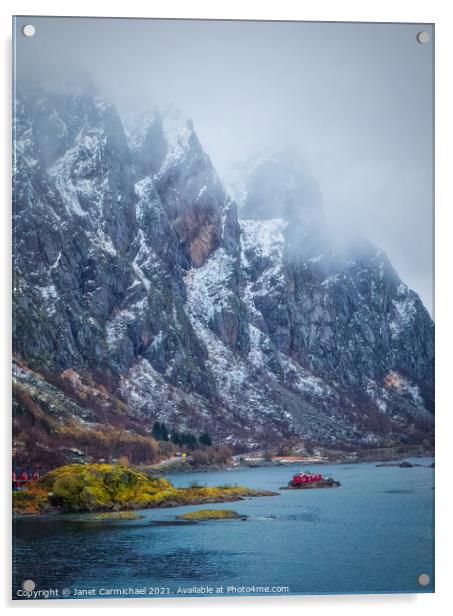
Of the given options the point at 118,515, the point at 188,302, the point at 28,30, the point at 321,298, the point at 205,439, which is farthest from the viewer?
the point at 188,302

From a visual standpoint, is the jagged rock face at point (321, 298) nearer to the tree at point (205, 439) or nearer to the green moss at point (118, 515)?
the tree at point (205, 439)

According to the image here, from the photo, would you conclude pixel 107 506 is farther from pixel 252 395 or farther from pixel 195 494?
pixel 252 395

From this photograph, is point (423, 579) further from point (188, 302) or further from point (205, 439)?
point (188, 302)

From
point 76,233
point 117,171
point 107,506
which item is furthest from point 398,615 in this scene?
point 117,171

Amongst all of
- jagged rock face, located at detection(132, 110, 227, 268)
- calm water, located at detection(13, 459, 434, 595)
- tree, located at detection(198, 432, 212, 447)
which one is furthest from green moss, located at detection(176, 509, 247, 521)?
jagged rock face, located at detection(132, 110, 227, 268)

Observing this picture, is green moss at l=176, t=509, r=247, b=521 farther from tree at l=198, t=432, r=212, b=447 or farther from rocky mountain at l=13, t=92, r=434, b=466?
tree at l=198, t=432, r=212, b=447

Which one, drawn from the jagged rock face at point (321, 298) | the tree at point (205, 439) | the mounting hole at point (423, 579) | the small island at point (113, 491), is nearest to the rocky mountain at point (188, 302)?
the jagged rock face at point (321, 298)

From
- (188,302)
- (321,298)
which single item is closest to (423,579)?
(321,298)
